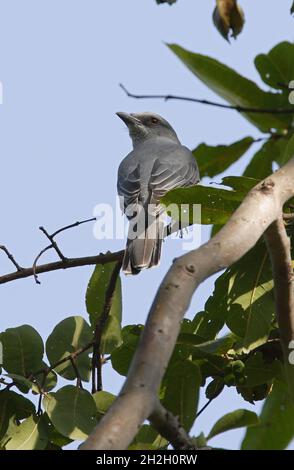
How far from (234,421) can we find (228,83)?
155 cm

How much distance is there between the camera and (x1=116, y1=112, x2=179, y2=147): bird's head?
29.9 ft

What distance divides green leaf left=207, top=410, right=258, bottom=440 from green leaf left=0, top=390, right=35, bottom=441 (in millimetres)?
1173

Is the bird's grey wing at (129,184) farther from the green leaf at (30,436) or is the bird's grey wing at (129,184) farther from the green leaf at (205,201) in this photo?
the green leaf at (30,436)

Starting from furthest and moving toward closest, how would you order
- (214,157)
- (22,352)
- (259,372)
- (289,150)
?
(214,157)
(22,352)
(259,372)
(289,150)

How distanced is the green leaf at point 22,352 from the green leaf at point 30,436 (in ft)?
1.09

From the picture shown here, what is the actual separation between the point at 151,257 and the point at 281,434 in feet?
8.06

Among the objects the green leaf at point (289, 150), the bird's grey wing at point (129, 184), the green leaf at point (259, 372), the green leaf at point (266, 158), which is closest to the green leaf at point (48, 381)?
the green leaf at point (259, 372)

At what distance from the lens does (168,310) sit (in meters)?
2.52

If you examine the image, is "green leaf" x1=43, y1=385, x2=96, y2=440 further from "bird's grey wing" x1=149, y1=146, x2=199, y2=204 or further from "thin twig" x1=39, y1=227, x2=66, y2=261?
"bird's grey wing" x1=149, y1=146, x2=199, y2=204

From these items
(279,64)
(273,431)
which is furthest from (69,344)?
(279,64)

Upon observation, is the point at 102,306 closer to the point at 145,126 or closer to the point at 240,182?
the point at 240,182

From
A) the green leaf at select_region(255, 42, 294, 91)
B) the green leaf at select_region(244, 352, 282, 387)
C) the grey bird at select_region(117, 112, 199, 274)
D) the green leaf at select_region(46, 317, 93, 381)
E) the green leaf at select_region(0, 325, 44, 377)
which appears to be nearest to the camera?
the green leaf at select_region(244, 352, 282, 387)

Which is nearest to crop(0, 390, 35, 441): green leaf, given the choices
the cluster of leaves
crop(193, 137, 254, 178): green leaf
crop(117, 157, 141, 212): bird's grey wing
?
the cluster of leaves
